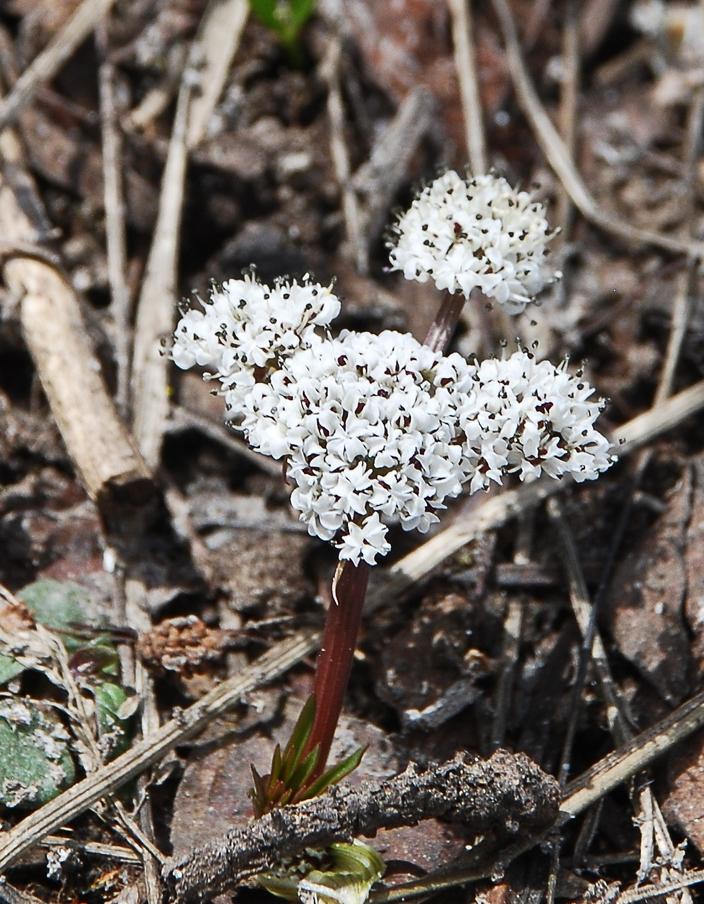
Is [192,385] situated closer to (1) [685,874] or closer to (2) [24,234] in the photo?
(2) [24,234]

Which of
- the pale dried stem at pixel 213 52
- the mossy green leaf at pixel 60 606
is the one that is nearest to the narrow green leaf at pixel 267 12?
the pale dried stem at pixel 213 52

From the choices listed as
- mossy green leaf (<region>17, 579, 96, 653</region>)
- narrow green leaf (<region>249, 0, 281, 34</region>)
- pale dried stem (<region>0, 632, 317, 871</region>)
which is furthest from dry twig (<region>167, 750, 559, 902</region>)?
narrow green leaf (<region>249, 0, 281, 34</region>)

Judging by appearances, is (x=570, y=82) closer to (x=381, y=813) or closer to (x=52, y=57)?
(x=52, y=57)

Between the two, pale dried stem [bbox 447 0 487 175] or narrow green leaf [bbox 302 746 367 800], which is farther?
pale dried stem [bbox 447 0 487 175]

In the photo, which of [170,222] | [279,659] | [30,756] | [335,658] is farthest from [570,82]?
[30,756]

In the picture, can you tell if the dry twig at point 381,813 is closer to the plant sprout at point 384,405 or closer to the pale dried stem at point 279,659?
the plant sprout at point 384,405

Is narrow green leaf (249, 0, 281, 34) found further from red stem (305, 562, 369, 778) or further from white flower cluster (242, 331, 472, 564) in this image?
red stem (305, 562, 369, 778)
